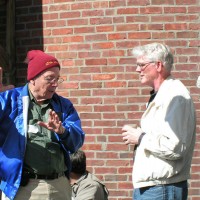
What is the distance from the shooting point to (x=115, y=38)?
6.63 m

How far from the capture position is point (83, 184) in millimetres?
5684

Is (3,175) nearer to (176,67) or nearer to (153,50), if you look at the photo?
(153,50)

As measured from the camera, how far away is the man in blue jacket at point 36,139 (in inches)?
173

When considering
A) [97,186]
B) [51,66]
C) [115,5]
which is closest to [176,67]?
[115,5]

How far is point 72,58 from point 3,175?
8.28 ft

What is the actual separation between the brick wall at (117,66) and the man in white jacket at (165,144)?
2075mm

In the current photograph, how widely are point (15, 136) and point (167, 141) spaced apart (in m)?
1.08

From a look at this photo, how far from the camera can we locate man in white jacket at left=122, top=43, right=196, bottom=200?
4266 millimetres

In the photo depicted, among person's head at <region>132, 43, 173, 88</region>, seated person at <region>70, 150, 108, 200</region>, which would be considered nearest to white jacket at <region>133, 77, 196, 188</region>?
person's head at <region>132, 43, 173, 88</region>

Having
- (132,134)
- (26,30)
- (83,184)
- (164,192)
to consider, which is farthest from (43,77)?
(26,30)

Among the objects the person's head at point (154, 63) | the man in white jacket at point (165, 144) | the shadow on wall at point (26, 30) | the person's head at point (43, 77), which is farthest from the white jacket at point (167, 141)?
the shadow on wall at point (26, 30)

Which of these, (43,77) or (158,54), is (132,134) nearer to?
(158,54)

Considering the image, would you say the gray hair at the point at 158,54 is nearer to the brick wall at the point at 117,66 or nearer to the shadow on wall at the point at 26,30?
the brick wall at the point at 117,66

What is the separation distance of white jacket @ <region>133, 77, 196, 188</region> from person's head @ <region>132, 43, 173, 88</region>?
0.15 m
